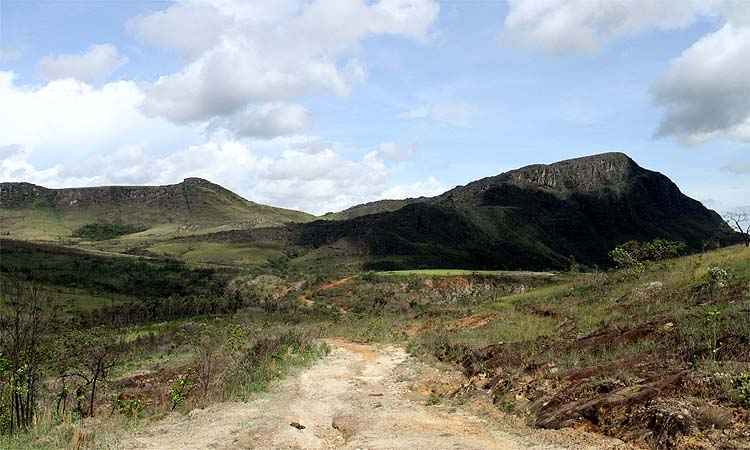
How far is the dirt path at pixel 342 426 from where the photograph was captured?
483 inches

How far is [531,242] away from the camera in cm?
18300

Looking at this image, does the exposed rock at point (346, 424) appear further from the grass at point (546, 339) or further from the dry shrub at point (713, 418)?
the dry shrub at point (713, 418)

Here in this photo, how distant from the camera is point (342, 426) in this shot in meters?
14.8

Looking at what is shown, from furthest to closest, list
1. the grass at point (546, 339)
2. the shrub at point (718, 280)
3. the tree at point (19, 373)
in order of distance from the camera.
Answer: the shrub at point (718, 280) → the tree at point (19, 373) → the grass at point (546, 339)

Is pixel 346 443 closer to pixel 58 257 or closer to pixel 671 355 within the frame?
pixel 671 355

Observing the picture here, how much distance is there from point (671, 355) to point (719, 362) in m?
1.72

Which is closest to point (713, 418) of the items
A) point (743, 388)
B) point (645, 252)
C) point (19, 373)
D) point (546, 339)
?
point (743, 388)

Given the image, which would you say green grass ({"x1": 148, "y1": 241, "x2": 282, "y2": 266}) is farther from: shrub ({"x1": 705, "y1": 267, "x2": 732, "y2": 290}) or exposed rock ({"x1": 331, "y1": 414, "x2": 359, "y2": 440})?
exposed rock ({"x1": 331, "y1": 414, "x2": 359, "y2": 440})

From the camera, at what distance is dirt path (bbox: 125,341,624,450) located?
12273 millimetres

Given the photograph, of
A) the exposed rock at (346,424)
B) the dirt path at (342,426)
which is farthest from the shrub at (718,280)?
the exposed rock at (346,424)

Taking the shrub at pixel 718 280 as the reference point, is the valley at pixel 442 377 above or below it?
below

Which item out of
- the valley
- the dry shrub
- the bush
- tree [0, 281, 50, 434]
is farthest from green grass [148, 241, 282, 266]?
the dry shrub

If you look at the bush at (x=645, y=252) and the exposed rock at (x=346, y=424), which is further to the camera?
the bush at (x=645, y=252)

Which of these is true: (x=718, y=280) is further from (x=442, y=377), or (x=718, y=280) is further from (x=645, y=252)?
(x=645, y=252)
